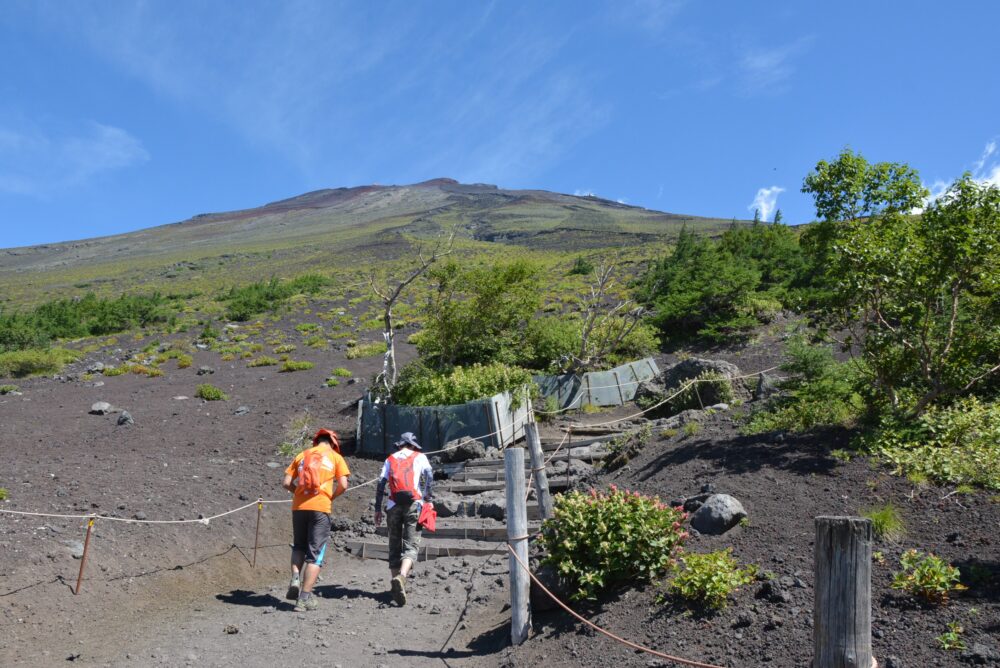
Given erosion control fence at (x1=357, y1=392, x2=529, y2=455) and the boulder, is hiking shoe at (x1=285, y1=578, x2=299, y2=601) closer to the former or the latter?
erosion control fence at (x1=357, y1=392, x2=529, y2=455)

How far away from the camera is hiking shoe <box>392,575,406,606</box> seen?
6298 mm

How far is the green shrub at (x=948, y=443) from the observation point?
18.5ft

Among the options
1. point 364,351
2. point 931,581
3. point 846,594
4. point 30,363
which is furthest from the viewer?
point 364,351

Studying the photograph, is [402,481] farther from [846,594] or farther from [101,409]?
[101,409]

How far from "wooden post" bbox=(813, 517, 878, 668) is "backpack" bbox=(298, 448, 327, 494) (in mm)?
4650

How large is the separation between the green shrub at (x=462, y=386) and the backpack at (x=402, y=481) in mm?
5704

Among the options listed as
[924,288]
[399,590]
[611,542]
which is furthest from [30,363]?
[924,288]

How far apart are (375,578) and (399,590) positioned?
120 cm

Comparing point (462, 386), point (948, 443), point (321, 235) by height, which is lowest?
point (948, 443)

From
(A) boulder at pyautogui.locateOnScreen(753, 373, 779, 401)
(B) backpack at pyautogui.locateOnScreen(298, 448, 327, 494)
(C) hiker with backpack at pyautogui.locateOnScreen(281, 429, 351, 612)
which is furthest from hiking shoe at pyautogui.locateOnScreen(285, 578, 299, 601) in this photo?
(A) boulder at pyautogui.locateOnScreen(753, 373, 779, 401)

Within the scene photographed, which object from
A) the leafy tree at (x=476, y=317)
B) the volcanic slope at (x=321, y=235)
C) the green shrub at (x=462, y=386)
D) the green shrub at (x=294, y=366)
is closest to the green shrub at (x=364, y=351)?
the green shrub at (x=294, y=366)

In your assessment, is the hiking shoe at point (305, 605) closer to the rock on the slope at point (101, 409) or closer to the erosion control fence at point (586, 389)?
the erosion control fence at point (586, 389)

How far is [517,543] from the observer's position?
5125mm

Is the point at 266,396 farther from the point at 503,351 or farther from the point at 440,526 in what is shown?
the point at 440,526
